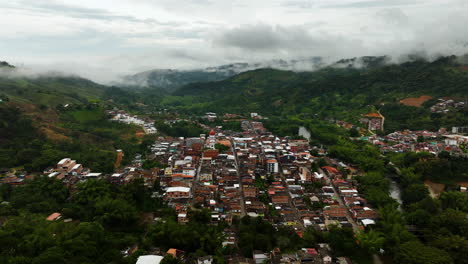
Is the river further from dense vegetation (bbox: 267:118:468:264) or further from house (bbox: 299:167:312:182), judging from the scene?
house (bbox: 299:167:312:182)

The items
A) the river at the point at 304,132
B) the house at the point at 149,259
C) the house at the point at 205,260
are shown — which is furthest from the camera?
the river at the point at 304,132

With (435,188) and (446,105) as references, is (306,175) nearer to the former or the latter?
(435,188)

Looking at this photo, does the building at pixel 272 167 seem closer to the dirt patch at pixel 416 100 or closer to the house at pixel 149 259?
the house at pixel 149 259

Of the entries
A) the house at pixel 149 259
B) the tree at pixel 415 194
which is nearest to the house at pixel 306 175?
the tree at pixel 415 194

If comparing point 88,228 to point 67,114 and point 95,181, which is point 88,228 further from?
point 67,114

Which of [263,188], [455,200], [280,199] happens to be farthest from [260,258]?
[455,200]

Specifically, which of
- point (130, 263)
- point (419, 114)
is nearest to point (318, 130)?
point (419, 114)
